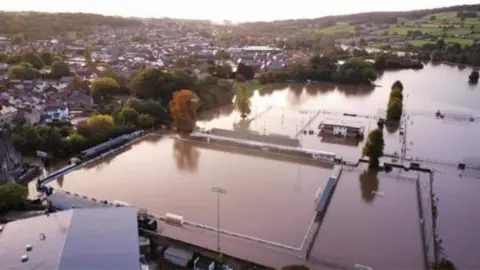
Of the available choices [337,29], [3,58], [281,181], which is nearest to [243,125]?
[281,181]

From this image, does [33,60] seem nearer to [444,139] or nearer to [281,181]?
[281,181]

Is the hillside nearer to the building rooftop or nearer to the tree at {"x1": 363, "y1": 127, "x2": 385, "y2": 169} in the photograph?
the tree at {"x1": 363, "y1": 127, "x2": 385, "y2": 169}

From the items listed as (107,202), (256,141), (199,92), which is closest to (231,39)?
(199,92)

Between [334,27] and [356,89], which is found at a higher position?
[334,27]

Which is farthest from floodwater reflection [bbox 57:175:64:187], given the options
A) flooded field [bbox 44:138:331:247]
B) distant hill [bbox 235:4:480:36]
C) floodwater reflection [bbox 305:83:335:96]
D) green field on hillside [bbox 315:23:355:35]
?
green field on hillside [bbox 315:23:355:35]

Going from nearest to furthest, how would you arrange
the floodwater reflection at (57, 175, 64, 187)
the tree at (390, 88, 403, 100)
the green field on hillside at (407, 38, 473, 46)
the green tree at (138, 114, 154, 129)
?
1. the floodwater reflection at (57, 175, 64, 187)
2. the green tree at (138, 114, 154, 129)
3. the tree at (390, 88, 403, 100)
4. the green field on hillside at (407, 38, 473, 46)

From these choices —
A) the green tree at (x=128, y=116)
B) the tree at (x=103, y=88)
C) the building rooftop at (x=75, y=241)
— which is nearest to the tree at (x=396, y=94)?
the green tree at (x=128, y=116)
